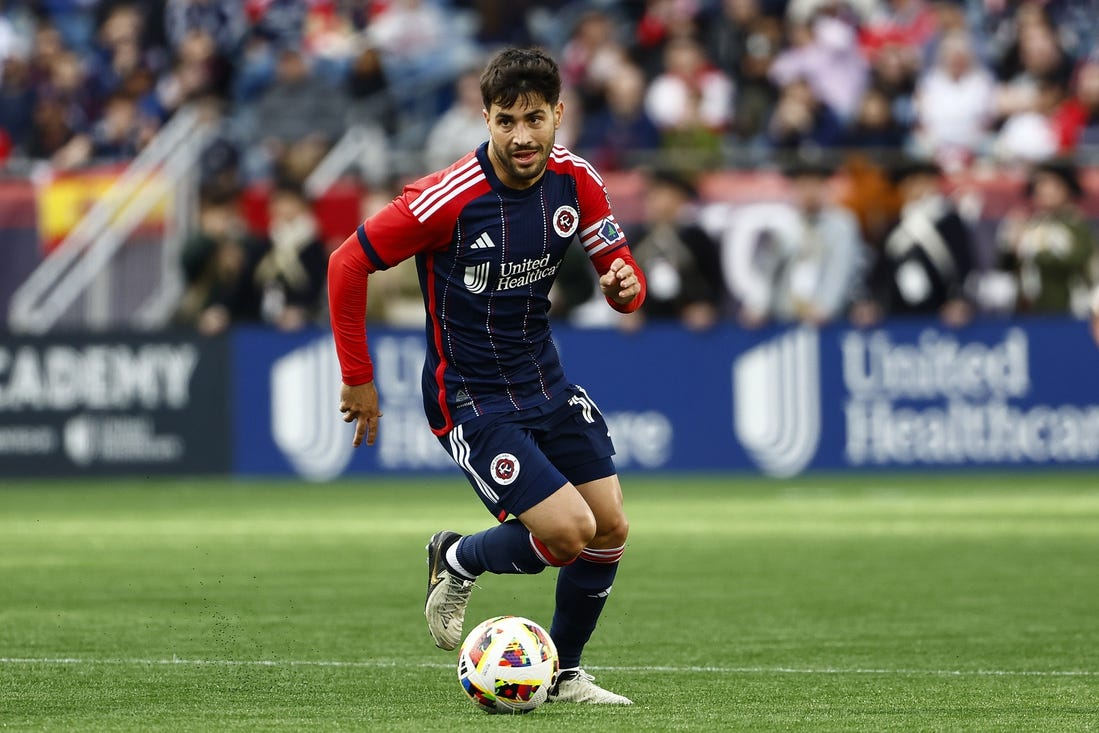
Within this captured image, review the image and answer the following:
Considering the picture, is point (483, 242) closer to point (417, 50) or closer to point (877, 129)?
point (877, 129)

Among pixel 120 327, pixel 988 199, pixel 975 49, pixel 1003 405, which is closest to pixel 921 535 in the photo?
pixel 1003 405

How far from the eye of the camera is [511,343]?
7734 millimetres

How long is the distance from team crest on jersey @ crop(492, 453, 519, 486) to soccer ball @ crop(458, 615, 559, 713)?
1.76 feet

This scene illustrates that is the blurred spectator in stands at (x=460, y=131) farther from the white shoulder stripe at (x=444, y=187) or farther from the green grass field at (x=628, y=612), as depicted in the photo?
the white shoulder stripe at (x=444, y=187)

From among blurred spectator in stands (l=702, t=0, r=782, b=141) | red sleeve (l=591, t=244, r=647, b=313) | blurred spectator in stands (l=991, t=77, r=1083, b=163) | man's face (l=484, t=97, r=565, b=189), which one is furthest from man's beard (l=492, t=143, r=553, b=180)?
blurred spectator in stands (l=702, t=0, r=782, b=141)

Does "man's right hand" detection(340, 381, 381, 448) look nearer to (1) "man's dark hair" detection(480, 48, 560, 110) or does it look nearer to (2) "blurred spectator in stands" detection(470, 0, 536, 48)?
(1) "man's dark hair" detection(480, 48, 560, 110)

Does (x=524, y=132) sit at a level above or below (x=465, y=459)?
above

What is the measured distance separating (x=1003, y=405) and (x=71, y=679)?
41.1 feet

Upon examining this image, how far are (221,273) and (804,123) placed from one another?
5937 millimetres

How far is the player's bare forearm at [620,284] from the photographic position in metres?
7.51

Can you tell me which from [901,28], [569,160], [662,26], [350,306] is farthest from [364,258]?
[662,26]

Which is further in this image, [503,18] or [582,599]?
[503,18]

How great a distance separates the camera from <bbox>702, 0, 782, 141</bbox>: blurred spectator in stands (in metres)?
22.2

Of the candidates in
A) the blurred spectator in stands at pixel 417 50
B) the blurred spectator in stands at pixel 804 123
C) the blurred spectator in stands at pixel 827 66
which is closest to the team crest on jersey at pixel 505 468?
the blurred spectator in stands at pixel 804 123
